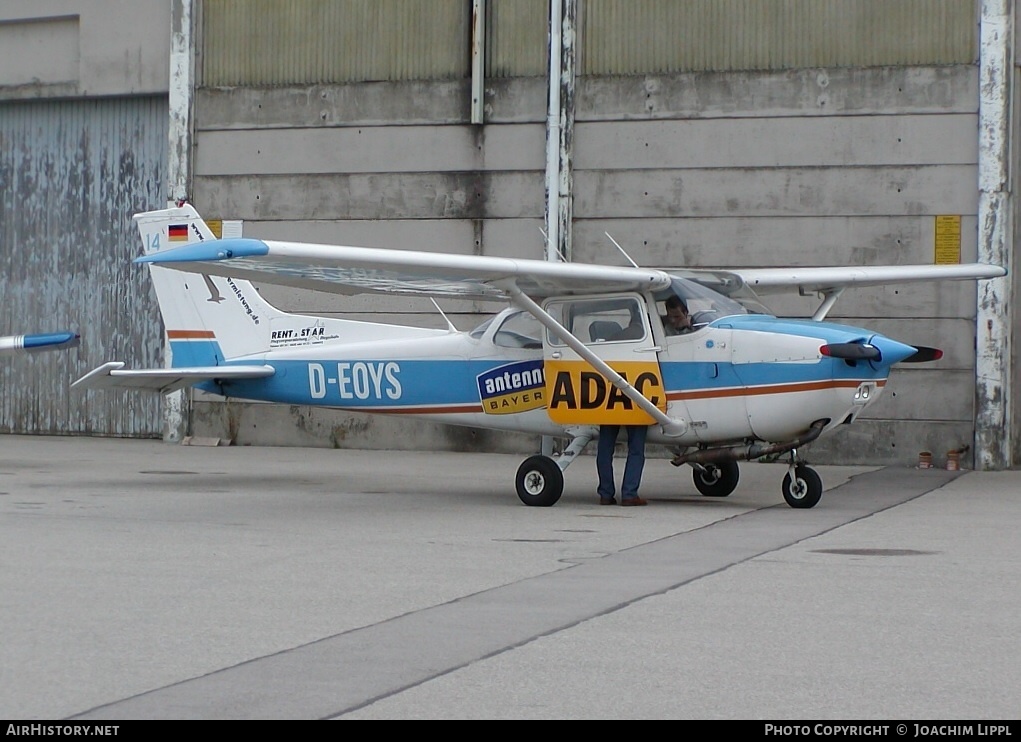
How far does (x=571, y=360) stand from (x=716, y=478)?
2100 millimetres

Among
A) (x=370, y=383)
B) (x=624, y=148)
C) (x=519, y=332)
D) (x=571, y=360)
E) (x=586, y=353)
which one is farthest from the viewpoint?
(x=624, y=148)

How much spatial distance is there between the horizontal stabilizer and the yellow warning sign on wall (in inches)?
340

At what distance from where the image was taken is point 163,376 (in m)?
14.4

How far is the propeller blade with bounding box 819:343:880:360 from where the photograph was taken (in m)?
11.4

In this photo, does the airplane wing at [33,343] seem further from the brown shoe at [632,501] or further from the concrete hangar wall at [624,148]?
the brown shoe at [632,501]

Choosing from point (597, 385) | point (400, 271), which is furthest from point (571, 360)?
point (400, 271)

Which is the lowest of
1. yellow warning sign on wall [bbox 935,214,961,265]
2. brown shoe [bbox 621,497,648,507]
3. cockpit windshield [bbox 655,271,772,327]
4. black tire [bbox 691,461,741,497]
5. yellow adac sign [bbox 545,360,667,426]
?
brown shoe [bbox 621,497,648,507]

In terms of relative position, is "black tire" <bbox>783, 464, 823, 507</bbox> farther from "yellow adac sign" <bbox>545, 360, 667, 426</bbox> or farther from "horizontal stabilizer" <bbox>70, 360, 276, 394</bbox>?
"horizontal stabilizer" <bbox>70, 360, 276, 394</bbox>

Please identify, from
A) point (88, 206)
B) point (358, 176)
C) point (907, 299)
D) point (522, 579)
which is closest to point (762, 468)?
point (907, 299)

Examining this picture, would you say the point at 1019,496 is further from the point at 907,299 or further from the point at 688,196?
the point at 688,196

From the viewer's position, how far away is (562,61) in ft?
64.3

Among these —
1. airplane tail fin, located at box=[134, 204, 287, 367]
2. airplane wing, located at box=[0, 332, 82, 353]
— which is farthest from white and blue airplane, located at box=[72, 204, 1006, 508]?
airplane wing, located at box=[0, 332, 82, 353]

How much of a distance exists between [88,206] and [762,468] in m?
11.7

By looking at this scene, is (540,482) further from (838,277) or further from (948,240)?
(948,240)
